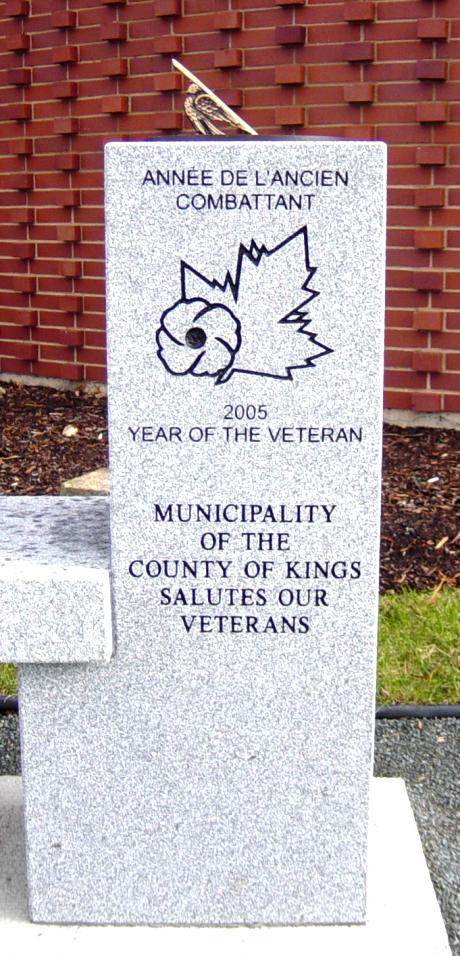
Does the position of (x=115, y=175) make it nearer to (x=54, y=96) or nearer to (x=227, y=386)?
(x=227, y=386)

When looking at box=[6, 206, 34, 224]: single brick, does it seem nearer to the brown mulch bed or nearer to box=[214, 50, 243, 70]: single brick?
the brown mulch bed

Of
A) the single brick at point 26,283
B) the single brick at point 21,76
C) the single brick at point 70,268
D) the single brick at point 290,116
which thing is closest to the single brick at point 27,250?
the single brick at point 26,283

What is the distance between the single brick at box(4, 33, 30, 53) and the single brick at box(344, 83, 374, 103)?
84.5 inches

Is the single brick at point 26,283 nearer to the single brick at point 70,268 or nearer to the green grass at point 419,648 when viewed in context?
the single brick at point 70,268

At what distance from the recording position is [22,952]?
2.53 m

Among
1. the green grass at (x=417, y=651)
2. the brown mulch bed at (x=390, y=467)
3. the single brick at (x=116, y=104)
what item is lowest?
the green grass at (x=417, y=651)

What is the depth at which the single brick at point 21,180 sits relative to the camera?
6.99 metres

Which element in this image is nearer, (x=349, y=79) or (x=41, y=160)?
(x=349, y=79)

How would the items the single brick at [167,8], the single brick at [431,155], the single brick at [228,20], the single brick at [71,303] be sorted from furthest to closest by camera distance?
1. the single brick at [71,303]
2. the single brick at [167,8]
3. the single brick at [228,20]
4. the single brick at [431,155]

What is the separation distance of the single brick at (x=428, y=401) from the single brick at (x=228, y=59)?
6.06 feet

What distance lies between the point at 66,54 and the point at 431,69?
219 centimetres

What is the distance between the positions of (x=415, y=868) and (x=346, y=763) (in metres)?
0.45

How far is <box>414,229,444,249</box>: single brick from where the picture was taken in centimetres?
564

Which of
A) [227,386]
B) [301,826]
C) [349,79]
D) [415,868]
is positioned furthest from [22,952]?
[349,79]
